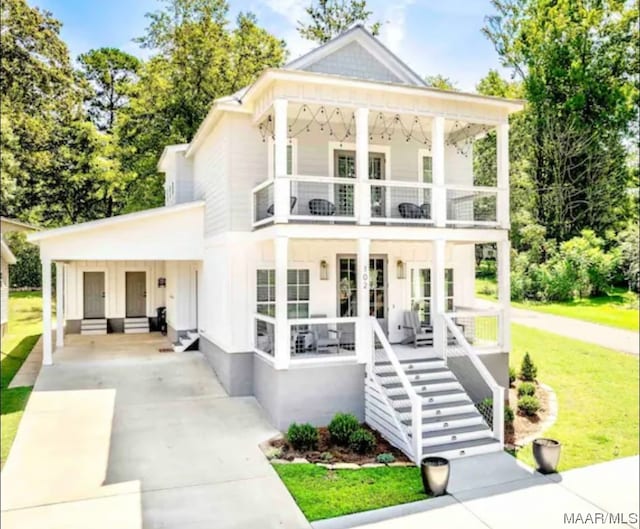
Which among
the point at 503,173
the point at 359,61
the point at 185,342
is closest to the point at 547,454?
the point at 503,173

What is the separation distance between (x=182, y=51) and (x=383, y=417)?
6108mm

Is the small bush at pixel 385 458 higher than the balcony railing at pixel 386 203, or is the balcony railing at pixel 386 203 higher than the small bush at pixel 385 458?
the balcony railing at pixel 386 203

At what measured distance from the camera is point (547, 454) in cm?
571

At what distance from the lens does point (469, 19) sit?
138 inches

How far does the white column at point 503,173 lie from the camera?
8.23m

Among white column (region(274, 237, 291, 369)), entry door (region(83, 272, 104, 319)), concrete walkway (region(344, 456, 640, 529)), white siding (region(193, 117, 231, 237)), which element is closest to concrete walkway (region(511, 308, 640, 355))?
concrete walkway (region(344, 456, 640, 529))

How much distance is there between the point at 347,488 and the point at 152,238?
22.9ft

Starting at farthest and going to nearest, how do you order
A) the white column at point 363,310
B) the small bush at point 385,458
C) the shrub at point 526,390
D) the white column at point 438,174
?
the white column at point 438,174 < the shrub at point 526,390 < the white column at point 363,310 < the small bush at point 385,458

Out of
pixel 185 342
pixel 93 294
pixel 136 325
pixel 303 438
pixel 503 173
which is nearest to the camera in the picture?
pixel 303 438

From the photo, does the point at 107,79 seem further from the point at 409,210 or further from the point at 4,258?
the point at 409,210

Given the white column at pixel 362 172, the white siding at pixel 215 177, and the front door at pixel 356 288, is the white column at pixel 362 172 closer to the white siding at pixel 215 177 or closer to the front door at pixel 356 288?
the front door at pixel 356 288

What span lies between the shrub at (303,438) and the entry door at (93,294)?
9.59 meters

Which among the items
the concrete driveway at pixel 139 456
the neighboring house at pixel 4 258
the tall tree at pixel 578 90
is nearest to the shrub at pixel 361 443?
the concrete driveway at pixel 139 456

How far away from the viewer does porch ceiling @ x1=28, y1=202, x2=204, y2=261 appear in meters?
9.85
